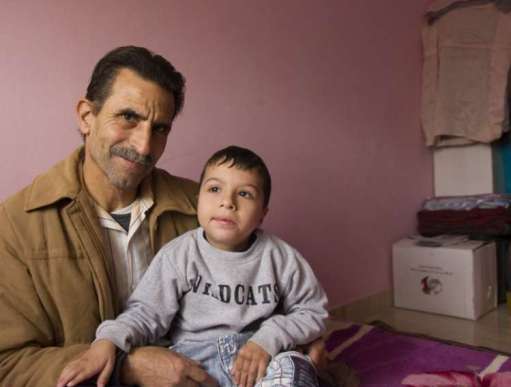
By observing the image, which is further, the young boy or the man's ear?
the man's ear

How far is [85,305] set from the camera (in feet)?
3.69

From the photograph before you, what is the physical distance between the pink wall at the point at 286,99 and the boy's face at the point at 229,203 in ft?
2.01

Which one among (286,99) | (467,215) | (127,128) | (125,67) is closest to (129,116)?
(127,128)

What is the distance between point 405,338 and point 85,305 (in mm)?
1392

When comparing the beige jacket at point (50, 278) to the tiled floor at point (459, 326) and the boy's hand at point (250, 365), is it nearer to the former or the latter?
the boy's hand at point (250, 365)

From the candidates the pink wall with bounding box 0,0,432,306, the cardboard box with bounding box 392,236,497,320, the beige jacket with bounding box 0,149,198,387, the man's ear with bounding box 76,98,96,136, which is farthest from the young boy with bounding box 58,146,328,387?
the cardboard box with bounding box 392,236,497,320

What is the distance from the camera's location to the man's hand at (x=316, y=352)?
3.87 ft

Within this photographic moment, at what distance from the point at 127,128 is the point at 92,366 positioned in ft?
1.88

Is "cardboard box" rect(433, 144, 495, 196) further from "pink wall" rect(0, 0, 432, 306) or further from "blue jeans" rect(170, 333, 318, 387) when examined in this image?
"blue jeans" rect(170, 333, 318, 387)

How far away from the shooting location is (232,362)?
1.09 meters

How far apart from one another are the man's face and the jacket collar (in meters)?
0.07

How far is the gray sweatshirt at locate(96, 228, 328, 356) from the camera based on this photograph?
3.67 feet

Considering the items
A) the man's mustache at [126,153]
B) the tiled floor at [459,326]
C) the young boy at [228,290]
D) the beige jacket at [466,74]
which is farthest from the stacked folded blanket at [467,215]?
the man's mustache at [126,153]

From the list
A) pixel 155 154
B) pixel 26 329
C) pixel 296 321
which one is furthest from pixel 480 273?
pixel 26 329
